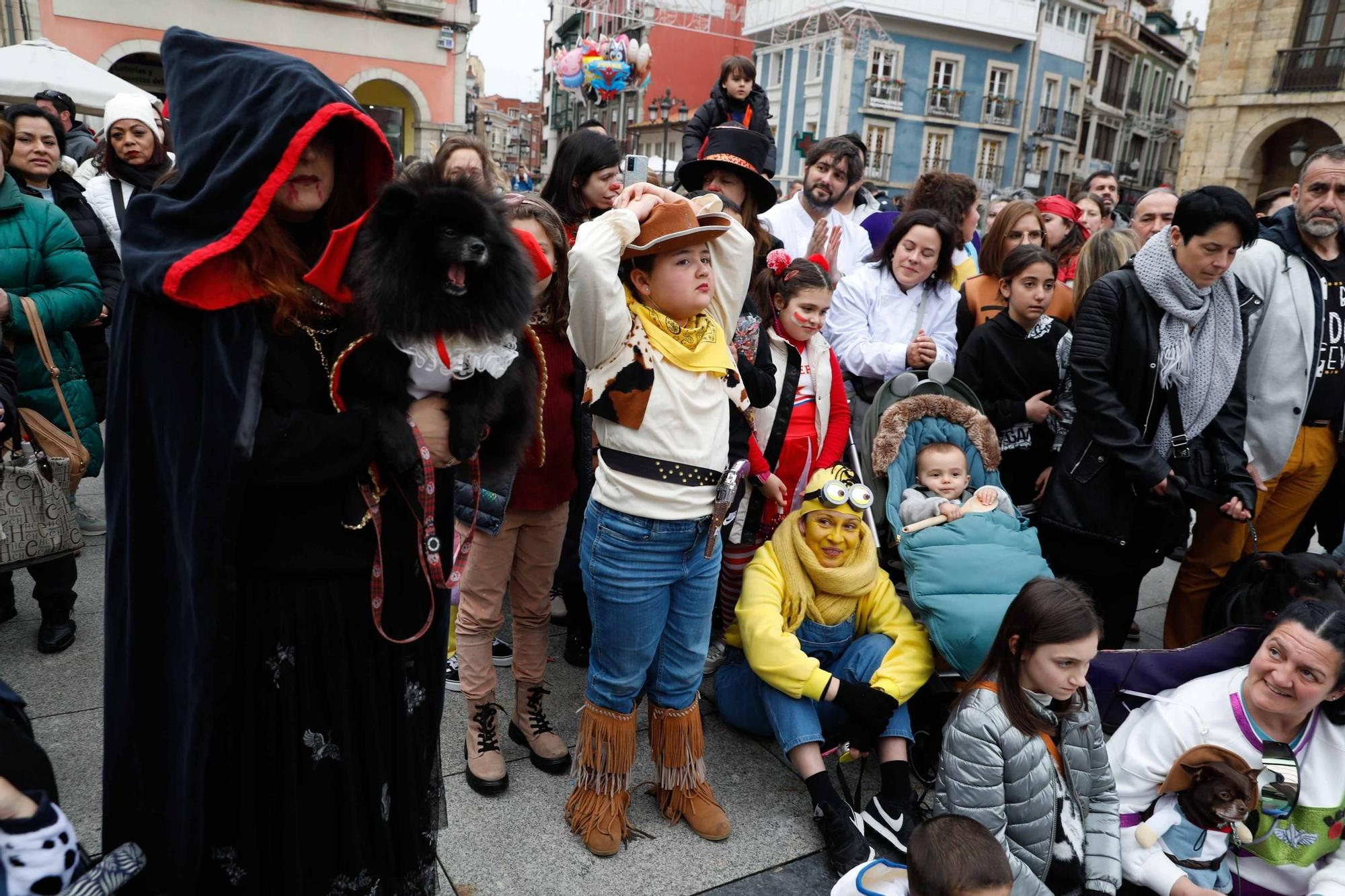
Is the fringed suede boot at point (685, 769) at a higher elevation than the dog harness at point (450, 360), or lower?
lower

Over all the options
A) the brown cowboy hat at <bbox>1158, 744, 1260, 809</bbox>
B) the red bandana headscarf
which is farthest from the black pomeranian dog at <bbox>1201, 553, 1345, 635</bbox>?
the red bandana headscarf

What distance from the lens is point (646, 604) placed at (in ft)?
8.29

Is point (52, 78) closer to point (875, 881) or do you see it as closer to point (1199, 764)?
point (875, 881)

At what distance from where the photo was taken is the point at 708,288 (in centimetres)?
252

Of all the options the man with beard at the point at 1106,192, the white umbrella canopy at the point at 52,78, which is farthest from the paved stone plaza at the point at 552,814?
the white umbrella canopy at the point at 52,78

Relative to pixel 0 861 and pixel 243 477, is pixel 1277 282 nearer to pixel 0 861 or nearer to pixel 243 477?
pixel 243 477

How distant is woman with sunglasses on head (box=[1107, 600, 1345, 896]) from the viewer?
8.37 ft

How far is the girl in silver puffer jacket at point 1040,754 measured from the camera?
2.50 m

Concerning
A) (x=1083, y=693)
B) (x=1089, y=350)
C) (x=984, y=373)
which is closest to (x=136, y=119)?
(x=984, y=373)

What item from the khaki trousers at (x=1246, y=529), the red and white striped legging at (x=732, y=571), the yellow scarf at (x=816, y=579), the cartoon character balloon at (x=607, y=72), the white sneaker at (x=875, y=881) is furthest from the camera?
the cartoon character balloon at (x=607, y=72)

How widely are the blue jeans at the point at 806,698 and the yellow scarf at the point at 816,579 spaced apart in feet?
0.20

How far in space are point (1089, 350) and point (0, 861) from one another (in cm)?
374

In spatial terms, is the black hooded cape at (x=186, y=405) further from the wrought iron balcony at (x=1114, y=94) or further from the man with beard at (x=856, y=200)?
the wrought iron balcony at (x=1114, y=94)

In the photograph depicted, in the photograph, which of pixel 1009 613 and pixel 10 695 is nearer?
pixel 10 695
